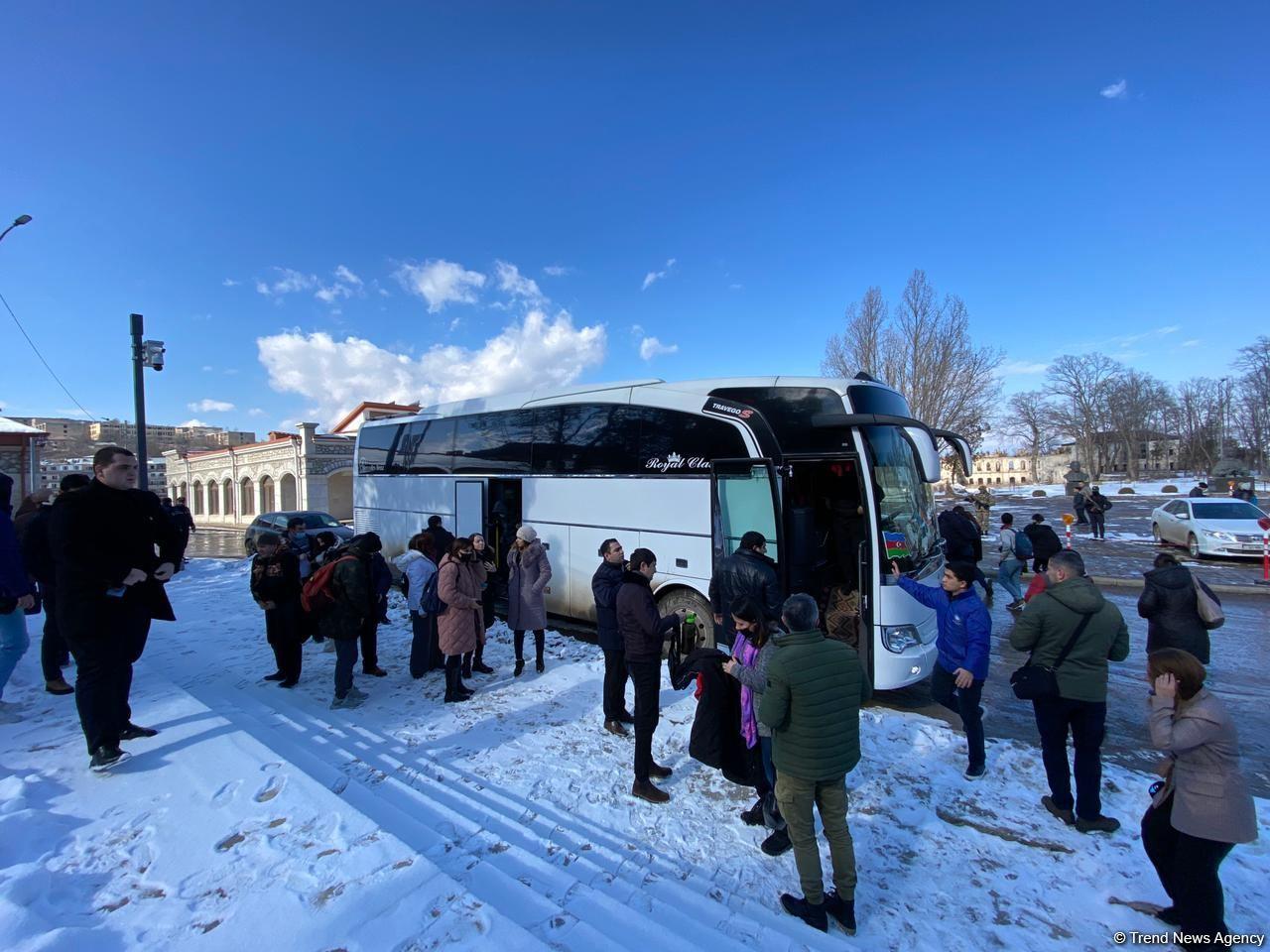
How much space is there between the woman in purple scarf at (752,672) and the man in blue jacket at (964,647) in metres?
1.76

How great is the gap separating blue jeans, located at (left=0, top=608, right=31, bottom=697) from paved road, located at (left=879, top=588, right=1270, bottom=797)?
8282mm

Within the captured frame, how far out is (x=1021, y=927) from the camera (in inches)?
118

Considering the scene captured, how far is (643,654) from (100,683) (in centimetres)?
388

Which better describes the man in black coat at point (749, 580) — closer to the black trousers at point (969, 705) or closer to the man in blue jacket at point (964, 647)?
the man in blue jacket at point (964, 647)

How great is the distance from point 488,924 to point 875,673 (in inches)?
171

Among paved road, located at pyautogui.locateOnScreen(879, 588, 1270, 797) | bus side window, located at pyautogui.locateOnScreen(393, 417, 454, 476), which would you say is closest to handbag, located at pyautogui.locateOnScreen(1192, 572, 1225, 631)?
paved road, located at pyautogui.locateOnScreen(879, 588, 1270, 797)

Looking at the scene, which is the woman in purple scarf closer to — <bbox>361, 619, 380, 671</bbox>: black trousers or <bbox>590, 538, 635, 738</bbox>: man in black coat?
<bbox>590, 538, 635, 738</bbox>: man in black coat

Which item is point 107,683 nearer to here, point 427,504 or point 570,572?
point 570,572

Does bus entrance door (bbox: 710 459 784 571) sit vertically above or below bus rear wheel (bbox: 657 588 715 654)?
above

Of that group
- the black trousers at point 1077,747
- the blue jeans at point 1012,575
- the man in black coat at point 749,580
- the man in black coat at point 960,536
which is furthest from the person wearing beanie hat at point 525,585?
the blue jeans at point 1012,575

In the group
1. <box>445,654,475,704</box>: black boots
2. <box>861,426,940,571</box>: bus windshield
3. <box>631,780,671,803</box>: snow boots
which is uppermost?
<box>861,426,940,571</box>: bus windshield

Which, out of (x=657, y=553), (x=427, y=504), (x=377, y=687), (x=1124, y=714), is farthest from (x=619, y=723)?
(x=427, y=504)

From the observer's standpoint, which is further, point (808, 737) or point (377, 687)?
point (377, 687)

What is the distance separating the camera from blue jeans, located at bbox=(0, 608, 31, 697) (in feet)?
16.0
